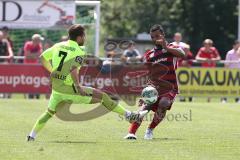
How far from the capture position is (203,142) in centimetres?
1362

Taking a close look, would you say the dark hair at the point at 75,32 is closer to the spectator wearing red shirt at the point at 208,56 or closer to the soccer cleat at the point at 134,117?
the soccer cleat at the point at 134,117

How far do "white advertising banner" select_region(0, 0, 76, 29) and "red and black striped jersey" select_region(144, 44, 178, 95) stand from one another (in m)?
17.2

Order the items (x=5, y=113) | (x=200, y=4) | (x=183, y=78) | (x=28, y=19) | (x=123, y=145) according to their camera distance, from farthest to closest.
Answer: (x=200, y=4), (x=28, y=19), (x=183, y=78), (x=5, y=113), (x=123, y=145)

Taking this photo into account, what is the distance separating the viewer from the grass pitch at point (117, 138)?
38.2 feet

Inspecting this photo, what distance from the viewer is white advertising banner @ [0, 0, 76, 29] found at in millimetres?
31281

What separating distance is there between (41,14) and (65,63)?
18619mm

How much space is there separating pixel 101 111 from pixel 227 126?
431 cm

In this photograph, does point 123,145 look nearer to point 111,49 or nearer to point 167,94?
point 167,94

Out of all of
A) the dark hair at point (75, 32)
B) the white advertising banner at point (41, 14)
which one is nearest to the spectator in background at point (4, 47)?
the white advertising banner at point (41, 14)

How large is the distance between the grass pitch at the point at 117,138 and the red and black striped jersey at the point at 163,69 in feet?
2.94

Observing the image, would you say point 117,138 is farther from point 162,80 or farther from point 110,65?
point 110,65

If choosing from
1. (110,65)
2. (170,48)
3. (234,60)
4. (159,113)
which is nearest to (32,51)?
(110,65)

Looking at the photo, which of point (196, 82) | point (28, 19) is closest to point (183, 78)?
point (196, 82)

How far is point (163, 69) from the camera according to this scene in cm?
1445
